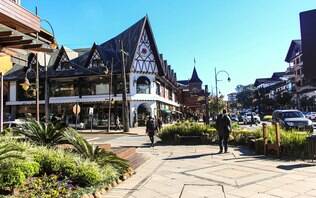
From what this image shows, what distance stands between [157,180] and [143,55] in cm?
4065

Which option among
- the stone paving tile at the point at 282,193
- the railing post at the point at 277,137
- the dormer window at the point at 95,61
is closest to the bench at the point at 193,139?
the railing post at the point at 277,137

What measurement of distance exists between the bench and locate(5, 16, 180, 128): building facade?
2687 cm

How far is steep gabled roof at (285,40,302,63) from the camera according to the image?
82.7m

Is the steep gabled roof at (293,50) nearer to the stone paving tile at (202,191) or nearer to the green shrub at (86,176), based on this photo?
the stone paving tile at (202,191)

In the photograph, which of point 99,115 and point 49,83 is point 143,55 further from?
point 49,83

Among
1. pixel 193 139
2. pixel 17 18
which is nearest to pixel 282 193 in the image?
pixel 17 18

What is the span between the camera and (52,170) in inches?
293

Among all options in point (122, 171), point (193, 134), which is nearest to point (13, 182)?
point (122, 171)

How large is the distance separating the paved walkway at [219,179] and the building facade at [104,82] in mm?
34975

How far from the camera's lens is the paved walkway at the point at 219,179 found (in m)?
7.76

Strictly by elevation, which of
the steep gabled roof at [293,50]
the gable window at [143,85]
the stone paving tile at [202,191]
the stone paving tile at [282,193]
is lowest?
the stone paving tile at [282,193]

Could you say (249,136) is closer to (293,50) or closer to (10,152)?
(10,152)

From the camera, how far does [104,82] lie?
49.1m

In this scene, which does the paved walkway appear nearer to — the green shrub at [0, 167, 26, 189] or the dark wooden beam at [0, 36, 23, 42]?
the green shrub at [0, 167, 26, 189]
